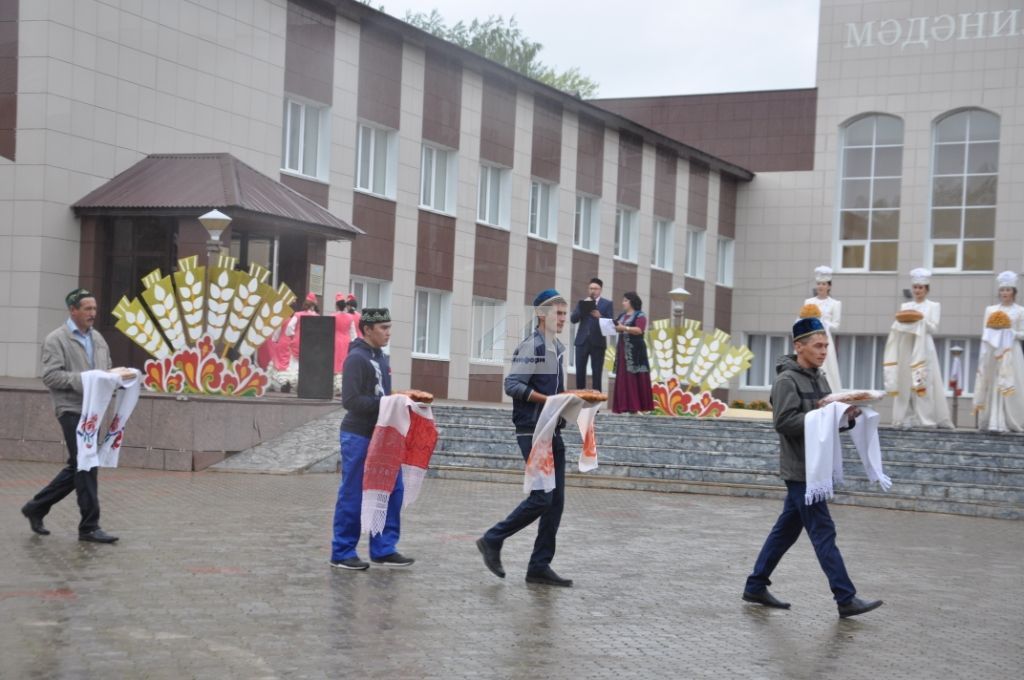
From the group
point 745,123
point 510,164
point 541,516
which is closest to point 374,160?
point 510,164

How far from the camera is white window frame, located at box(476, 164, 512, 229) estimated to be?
32.9 meters

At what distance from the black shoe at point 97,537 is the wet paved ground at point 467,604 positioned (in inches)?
5.1

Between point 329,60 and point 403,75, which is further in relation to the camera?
point 403,75

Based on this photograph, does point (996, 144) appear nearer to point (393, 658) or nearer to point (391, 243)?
point (391, 243)

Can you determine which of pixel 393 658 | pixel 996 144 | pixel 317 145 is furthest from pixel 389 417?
pixel 996 144

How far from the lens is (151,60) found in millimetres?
23641

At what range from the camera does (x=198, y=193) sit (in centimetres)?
2222

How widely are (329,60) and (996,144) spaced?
2298 cm

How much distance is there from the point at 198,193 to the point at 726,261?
26504 millimetres

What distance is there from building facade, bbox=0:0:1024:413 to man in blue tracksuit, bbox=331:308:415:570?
2.33 meters

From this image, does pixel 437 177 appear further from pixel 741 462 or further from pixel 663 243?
pixel 741 462

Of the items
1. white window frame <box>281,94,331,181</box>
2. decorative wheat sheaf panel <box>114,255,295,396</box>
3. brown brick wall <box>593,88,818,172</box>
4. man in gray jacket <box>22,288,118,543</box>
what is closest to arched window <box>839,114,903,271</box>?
brown brick wall <box>593,88,818,172</box>

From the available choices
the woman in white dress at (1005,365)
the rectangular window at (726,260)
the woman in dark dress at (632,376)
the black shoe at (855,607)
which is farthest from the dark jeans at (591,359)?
the rectangular window at (726,260)

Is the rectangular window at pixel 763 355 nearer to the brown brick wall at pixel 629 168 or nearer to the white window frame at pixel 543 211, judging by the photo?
the brown brick wall at pixel 629 168
